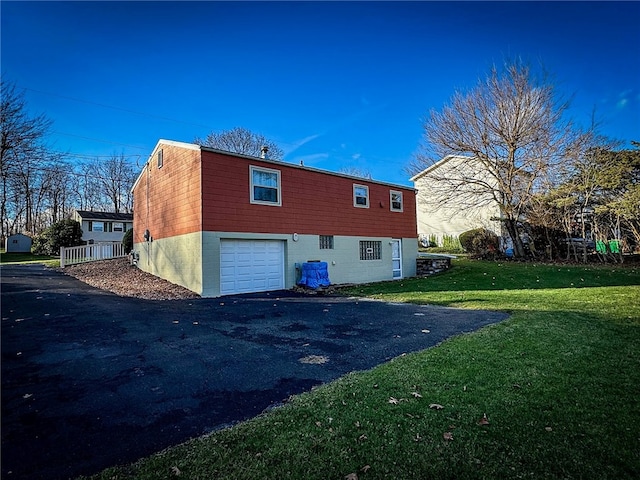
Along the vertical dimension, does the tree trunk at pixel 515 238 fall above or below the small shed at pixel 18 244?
below

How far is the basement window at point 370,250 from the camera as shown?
1527 centimetres

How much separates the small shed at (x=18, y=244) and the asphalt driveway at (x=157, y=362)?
3139cm

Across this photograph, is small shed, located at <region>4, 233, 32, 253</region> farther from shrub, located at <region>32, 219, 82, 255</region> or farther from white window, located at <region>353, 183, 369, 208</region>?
white window, located at <region>353, 183, 369, 208</region>

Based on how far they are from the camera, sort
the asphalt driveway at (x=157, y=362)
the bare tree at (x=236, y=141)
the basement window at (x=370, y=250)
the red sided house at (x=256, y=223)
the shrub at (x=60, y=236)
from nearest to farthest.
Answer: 1. the asphalt driveway at (x=157, y=362)
2. the red sided house at (x=256, y=223)
3. the basement window at (x=370, y=250)
4. the shrub at (x=60, y=236)
5. the bare tree at (x=236, y=141)

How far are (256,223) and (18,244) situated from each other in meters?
33.8

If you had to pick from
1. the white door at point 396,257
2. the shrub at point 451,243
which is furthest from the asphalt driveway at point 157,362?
the shrub at point 451,243

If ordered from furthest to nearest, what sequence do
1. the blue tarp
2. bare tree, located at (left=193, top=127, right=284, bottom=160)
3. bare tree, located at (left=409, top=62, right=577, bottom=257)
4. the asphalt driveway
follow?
bare tree, located at (left=193, top=127, right=284, bottom=160)
bare tree, located at (left=409, top=62, right=577, bottom=257)
the blue tarp
the asphalt driveway

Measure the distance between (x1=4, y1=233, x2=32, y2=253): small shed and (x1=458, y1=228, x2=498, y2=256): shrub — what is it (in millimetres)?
39403

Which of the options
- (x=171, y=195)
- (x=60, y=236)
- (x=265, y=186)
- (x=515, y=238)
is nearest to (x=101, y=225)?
(x=60, y=236)

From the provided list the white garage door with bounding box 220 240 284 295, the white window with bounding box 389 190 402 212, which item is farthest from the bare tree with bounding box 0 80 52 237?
the white window with bounding box 389 190 402 212

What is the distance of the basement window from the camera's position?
15.3 metres

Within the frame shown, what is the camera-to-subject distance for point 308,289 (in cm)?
1226

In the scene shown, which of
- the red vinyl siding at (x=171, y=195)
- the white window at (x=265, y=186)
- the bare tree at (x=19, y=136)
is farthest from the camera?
the bare tree at (x=19, y=136)

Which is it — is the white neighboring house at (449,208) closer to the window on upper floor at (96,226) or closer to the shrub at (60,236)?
the shrub at (60,236)
